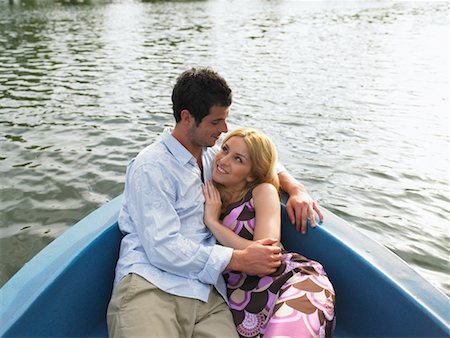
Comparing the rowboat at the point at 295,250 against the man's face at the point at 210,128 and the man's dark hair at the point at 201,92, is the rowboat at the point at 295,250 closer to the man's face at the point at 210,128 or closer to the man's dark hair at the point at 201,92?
the man's face at the point at 210,128

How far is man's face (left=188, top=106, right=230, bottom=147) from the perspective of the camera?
7.57 feet

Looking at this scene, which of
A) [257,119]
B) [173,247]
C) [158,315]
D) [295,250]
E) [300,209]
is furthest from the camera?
[257,119]

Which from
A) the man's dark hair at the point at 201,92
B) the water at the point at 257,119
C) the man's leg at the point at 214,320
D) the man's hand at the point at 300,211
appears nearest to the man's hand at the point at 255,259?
the man's leg at the point at 214,320

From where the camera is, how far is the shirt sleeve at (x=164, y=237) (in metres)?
2.06

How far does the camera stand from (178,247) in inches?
81.7

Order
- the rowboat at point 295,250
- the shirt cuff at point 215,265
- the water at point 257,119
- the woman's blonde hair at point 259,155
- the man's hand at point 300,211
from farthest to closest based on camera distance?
the water at point 257,119 → the man's hand at point 300,211 → the woman's blonde hair at point 259,155 → the shirt cuff at point 215,265 → the rowboat at point 295,250

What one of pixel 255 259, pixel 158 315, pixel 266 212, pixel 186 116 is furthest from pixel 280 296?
pixel 186 116

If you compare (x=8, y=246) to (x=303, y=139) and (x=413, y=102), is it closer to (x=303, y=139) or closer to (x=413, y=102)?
(x=303, y=139)

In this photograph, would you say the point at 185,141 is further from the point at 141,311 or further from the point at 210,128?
the point at 141,311

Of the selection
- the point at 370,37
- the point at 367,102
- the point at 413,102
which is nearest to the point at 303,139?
the point at 367,102

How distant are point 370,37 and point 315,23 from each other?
535 centimetres

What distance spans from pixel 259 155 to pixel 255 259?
58 cm

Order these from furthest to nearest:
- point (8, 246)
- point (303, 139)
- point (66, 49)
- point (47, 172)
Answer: point (66, 49)
point (303, 139)
point (47, 172)
point (8, 246)

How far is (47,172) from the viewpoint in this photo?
17.1 ft
